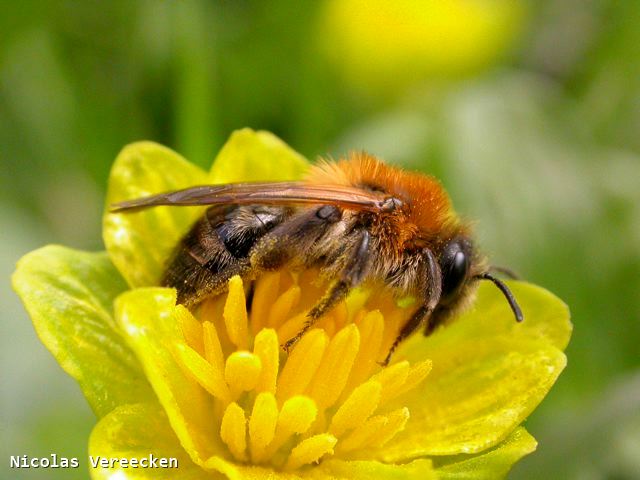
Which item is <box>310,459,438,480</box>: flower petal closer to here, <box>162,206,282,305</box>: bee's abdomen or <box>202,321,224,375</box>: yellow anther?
<box>202,321,224,375</box>: yellow anther

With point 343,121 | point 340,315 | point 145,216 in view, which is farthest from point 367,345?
point 343,121

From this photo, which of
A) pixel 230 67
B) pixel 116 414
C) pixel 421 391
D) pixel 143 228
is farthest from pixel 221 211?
pixel 230 67

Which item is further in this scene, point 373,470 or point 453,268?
point 453,268

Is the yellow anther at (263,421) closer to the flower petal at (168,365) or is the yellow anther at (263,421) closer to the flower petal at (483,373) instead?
the flower petal at (168,365)

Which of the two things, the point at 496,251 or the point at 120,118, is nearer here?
the point at 496,251

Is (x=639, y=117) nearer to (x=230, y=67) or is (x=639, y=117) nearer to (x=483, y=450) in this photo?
(x=230, y=67)

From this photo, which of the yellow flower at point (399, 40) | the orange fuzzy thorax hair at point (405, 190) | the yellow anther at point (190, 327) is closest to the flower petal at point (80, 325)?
the yellow anther at point (190, 327)

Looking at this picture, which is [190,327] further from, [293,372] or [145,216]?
[145,216]

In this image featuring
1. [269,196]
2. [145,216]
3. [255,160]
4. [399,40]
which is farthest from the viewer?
[399,40]
